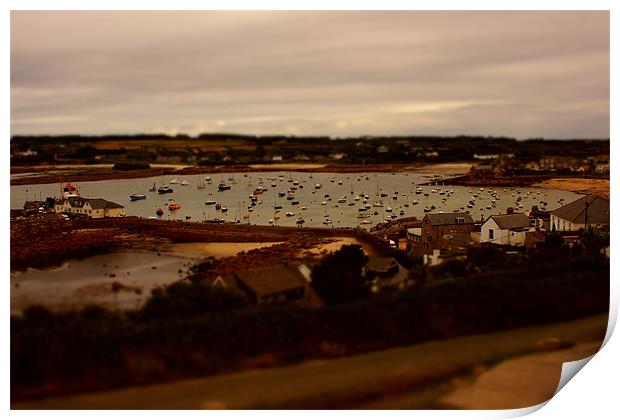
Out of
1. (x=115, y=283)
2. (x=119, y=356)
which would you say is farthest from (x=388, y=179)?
(x=119, y=356)

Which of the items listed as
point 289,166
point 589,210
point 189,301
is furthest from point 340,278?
point 589,210

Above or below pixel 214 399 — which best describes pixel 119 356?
above

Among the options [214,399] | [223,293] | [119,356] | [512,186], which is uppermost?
[512,186]

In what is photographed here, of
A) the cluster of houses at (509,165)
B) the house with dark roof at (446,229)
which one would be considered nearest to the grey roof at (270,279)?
the house with dark roof at (446,229)

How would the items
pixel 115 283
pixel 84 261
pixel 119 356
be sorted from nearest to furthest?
pixel 119 356 < pixel 115 283 < pixel 84 261

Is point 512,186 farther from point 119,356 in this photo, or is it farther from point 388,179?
point 119,356

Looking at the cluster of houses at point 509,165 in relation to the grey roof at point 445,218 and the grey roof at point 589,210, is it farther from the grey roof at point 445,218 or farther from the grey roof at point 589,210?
the grey roof at point 445,218
